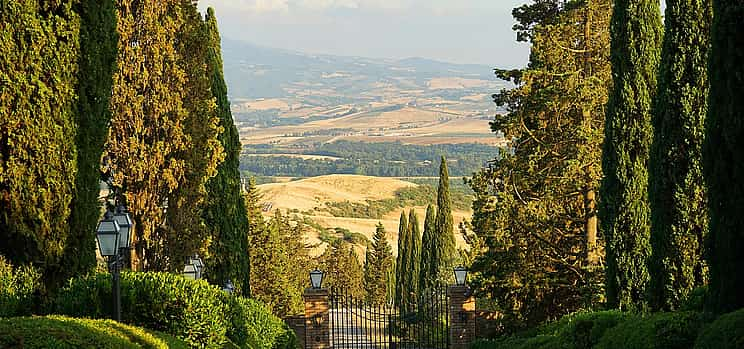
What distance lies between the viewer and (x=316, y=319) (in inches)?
690

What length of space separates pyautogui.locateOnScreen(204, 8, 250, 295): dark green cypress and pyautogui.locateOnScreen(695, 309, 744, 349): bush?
1050 centimetres

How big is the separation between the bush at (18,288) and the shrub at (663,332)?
18.3ft

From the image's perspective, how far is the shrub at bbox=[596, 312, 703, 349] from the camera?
242 inches

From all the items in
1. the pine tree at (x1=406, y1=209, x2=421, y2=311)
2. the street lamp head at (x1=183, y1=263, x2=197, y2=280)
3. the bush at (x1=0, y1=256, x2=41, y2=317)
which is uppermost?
the bush at (x1=0, y1=256, x2=41, y2=317)

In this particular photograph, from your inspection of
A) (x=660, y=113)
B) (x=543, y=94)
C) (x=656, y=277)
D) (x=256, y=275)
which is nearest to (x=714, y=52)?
(x=660, y=113)

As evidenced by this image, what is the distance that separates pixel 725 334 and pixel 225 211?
11006 millimetres

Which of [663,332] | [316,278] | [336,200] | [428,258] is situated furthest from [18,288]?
[336,200]

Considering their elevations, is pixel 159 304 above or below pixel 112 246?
below

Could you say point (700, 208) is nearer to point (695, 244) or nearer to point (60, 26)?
point (695, 244)

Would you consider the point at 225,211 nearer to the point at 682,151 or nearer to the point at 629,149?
the point at 629,149

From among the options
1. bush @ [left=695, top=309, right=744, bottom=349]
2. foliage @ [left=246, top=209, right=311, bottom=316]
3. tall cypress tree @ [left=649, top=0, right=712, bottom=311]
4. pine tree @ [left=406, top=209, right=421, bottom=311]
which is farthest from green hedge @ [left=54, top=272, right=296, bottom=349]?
pine tree @ [left=406, top=209, right=421, bottom=311]

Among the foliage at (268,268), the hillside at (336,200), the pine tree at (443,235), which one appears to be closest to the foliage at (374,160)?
the hillside at (336,200)

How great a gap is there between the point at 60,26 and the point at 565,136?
9591 mm

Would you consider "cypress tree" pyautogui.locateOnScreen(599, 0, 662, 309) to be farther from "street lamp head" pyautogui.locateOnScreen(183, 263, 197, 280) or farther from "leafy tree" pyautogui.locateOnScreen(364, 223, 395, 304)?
"leafy tree" pyautogui.locateOnScreen(364, 223, 395, 304)
